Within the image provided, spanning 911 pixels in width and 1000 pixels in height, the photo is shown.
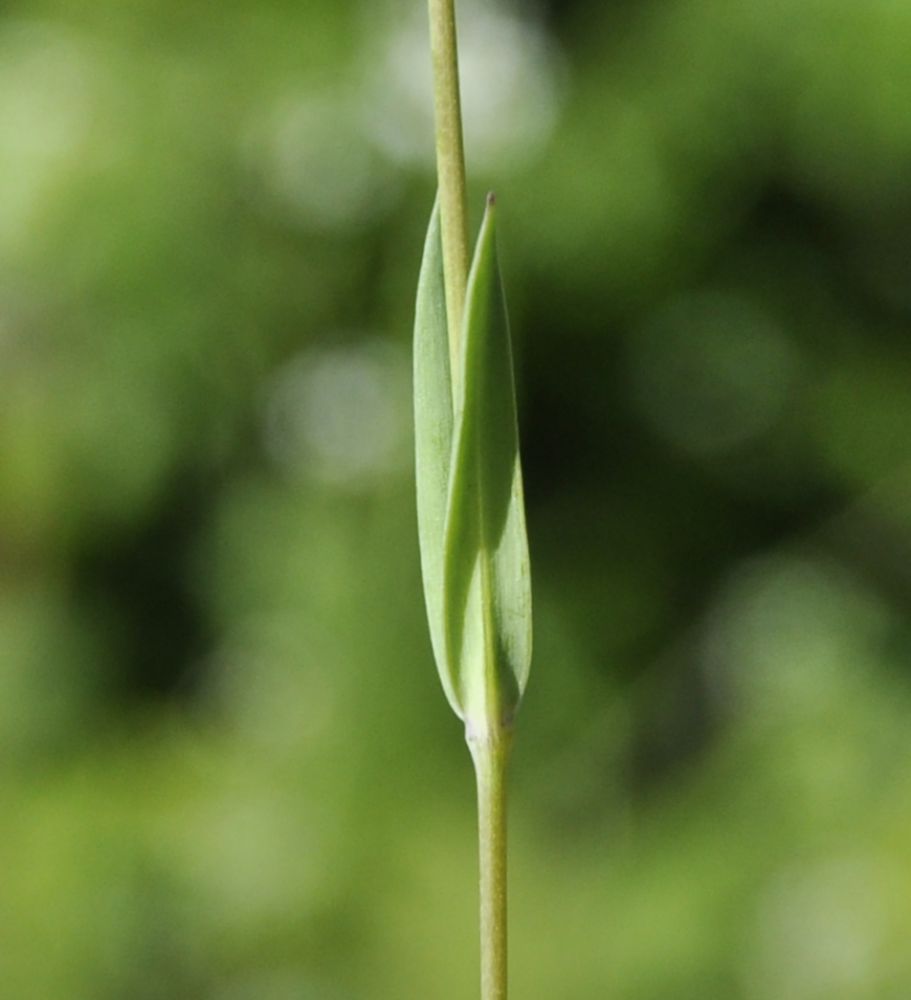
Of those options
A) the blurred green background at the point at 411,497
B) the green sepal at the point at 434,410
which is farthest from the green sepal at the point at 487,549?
the blurred green background at the point at 411,497

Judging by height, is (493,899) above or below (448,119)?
below

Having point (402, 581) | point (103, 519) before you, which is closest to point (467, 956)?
point (402, 581)

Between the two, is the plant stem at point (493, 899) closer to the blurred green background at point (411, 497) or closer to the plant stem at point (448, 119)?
the plant stem at point (448, 119)

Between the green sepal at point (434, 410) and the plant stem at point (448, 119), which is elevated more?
the plant stem at point (448, 119)

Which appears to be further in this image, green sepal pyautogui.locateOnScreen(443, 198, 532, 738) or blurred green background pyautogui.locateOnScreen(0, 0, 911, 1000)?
blurred green background pyautogui.locateOnScreen(0, 0, 911, 1000)

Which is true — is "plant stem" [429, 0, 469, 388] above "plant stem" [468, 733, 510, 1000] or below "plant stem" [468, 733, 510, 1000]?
above

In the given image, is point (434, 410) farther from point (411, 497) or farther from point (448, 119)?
point (411, 497)

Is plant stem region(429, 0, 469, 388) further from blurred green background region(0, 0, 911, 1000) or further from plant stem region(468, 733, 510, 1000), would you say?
blurred green background region(0, 0, 911, 1000)

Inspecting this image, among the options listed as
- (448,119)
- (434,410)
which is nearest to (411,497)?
(434,410)

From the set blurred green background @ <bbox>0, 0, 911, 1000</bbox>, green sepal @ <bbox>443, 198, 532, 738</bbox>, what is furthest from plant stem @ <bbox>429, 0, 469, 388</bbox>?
blurred green background @ <bbox>0, 0, 911, 1000</bbox>
